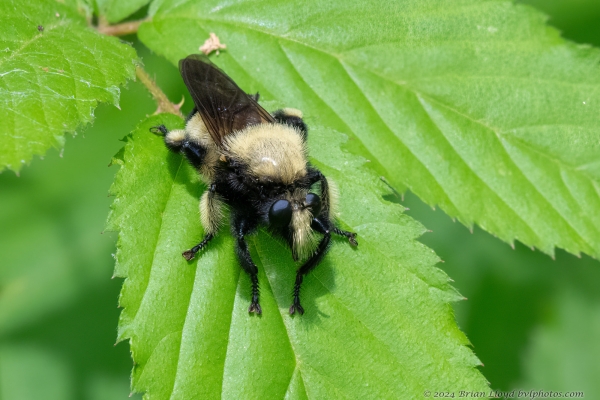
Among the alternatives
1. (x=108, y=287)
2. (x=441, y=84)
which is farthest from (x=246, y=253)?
(x=108, y=287)

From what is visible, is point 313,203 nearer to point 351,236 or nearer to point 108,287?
point 351,236

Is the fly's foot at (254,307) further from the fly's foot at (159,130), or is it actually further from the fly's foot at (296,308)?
the fly's foot at (159,130)

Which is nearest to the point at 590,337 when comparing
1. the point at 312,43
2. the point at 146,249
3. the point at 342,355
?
the point at 342,355

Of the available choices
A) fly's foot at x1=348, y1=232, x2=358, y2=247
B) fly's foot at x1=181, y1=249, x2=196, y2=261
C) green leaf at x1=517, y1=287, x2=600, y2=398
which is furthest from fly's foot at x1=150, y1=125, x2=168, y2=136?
green leaf at x1=517, y1=287, x2=600, y2=398

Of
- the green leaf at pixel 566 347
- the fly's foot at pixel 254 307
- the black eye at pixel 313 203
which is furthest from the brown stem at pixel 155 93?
the green leaf at pixel 566 347

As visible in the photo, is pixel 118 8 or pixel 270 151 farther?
pixel 118 8

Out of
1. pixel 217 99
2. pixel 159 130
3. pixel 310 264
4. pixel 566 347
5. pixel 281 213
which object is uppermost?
pixel 159 130
